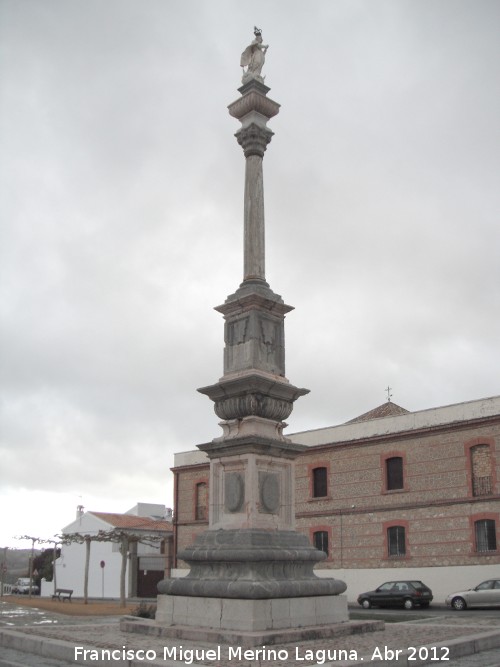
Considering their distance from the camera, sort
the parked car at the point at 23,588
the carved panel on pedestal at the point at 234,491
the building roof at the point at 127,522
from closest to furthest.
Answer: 1. the carved panel on pedestal at the point at 234,491
2. the building roof at the point at 127,522
3. the parked car at the point at 23,588

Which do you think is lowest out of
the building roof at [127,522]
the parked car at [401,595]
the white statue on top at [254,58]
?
the parked car at [401,595]

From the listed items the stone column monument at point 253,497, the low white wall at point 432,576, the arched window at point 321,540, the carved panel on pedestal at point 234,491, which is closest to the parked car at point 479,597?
the low white wall at point 432,576

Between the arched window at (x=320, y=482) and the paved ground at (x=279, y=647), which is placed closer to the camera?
the paved ground at (x=279, y=647)

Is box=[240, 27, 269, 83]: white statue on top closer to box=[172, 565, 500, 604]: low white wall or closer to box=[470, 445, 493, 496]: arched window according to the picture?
box=[470, 445, 493, 496]: arched window

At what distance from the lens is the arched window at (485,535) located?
1035 inches

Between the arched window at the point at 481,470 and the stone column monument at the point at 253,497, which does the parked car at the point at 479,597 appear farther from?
the stone column monument at the point at 253,497

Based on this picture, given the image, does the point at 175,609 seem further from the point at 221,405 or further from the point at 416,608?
the point at 416,608

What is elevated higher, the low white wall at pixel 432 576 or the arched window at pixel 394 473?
the arched window at pixel 394 473

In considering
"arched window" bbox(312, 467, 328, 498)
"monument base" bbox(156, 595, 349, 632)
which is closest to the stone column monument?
"monument base" bbox(156, 595, 349, 632)

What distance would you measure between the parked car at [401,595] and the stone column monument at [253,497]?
14.6 metres

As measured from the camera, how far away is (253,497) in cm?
1155

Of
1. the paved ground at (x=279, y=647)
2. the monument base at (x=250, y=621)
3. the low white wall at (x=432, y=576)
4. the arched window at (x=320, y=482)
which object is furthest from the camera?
the arched window at (x=320, y=482)

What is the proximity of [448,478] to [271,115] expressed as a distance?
18.4 m

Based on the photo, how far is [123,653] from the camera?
347 inches
